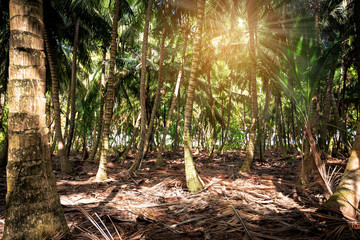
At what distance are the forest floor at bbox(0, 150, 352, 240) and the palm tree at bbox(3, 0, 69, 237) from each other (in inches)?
16.3

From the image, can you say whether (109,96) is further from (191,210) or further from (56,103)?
(191,210)

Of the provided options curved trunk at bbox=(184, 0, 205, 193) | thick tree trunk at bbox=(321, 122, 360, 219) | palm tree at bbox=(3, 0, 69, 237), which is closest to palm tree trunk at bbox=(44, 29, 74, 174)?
curved trunk at bbox=(184, 0, 205, 193)

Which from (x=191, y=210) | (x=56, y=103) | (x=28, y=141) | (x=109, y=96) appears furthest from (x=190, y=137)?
(x=56, y=103)

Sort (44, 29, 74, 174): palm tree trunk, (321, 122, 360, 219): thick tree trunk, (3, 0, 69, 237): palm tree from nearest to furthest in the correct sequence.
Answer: (3, 0, 69, 237): palm tree → (321, 122, 360, 219): thick tree trunk → (44, 29, 74, 174): palm tree trunk

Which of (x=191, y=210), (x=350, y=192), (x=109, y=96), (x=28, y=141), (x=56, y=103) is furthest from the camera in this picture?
(x=56, y=103)

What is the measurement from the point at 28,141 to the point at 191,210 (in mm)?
2860

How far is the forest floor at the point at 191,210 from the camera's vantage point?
110 inches

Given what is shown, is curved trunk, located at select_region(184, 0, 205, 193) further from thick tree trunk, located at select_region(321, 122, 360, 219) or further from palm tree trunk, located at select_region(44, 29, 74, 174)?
palm tree trunk, located at select_region(44, 29, 74, 174)

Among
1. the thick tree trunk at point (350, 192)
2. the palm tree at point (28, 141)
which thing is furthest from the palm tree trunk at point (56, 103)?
the thick tree trunk at point (350, 192)

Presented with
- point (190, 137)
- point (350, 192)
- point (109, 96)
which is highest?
point (109, 96)

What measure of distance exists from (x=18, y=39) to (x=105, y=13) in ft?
35.8

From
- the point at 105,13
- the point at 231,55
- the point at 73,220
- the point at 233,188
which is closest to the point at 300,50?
the point at 233,188

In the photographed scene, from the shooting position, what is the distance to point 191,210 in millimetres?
3754

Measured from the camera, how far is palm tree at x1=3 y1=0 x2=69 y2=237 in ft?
6.31
